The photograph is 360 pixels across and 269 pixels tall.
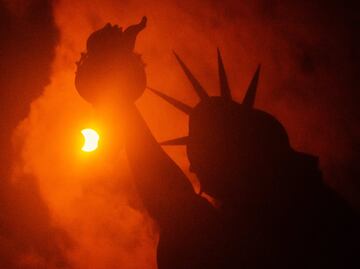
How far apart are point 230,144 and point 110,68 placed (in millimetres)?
6491

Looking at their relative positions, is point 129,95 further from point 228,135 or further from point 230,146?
point 230,146

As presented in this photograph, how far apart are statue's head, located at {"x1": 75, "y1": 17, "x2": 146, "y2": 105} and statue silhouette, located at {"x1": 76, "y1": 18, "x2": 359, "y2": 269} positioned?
0.05 m

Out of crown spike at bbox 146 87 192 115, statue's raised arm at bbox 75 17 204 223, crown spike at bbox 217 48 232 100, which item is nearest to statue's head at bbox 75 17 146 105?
statue's raised arm at bbox 75 17 204 223

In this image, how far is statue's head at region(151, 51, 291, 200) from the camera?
16.6 metres

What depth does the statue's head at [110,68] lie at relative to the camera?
17516 mm

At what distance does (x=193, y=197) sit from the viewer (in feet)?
54.5

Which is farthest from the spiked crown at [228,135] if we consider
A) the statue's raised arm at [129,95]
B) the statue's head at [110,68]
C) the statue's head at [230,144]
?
the statue's head at [110,68]

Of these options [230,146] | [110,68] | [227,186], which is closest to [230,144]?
[230,146]

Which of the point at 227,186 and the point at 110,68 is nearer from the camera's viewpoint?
the point at 227,186

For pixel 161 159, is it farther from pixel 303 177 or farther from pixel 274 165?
pixel 303 177

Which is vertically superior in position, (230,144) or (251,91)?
(251,91)

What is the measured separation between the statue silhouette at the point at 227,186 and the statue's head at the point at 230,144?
45mm

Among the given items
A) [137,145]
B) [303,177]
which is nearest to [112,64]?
[137,145]

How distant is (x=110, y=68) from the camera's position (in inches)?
687
